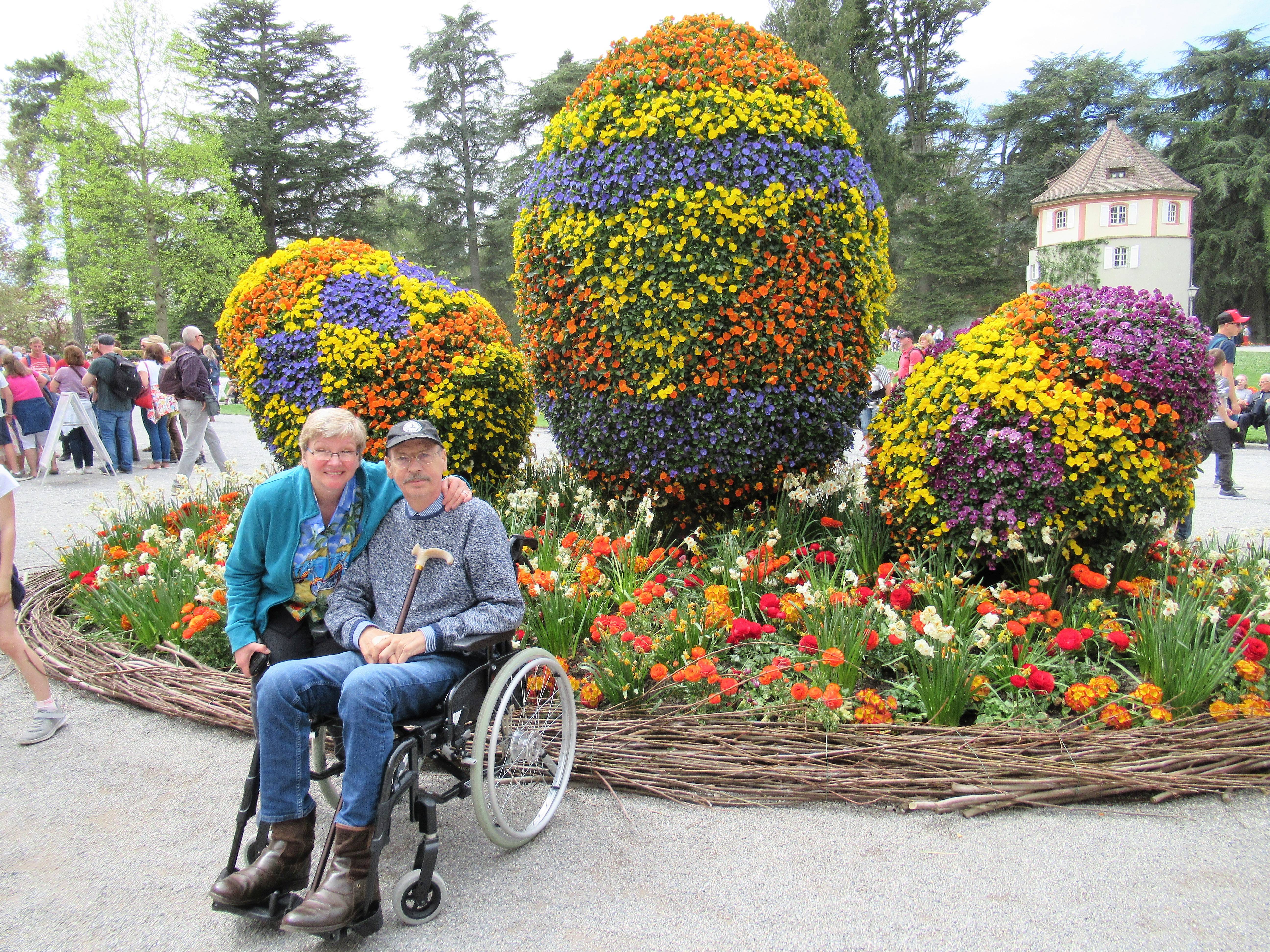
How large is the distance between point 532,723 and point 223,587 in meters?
2.00

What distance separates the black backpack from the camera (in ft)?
32.1

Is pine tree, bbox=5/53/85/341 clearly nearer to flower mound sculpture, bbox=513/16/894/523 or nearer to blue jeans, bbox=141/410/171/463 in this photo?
blue jeans, bbox=141/410/171/463

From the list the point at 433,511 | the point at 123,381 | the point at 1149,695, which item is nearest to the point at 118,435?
the point at 123,381

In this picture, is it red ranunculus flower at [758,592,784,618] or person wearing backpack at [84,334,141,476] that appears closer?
red ranunculus flower at [758,592,784,618]

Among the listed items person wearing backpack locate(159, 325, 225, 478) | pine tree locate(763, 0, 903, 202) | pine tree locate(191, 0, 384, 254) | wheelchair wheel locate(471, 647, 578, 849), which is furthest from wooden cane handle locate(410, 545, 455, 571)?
pine tree locate(191, 0, 384, 254)

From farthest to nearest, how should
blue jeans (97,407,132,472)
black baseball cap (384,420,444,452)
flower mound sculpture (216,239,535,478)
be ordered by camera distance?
blue jeans (97,407,132,472)
flower mound sculpture (216,239,535,478)
black baseball cap (384,420,444,452)

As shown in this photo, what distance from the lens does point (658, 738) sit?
2.93 metres

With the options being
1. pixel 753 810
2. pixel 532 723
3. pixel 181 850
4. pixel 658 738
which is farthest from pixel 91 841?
pixel 753 810

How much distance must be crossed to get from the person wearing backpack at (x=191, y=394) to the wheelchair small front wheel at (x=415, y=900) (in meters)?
7.10

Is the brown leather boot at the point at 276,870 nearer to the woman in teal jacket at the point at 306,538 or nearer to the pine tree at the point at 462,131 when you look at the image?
the woman in teal jacket at the point at 306,538

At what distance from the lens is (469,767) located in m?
2.37

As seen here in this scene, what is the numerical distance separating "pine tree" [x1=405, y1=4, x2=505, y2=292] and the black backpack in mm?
23686

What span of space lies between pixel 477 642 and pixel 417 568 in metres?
0.28

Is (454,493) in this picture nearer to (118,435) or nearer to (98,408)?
(98,408)
